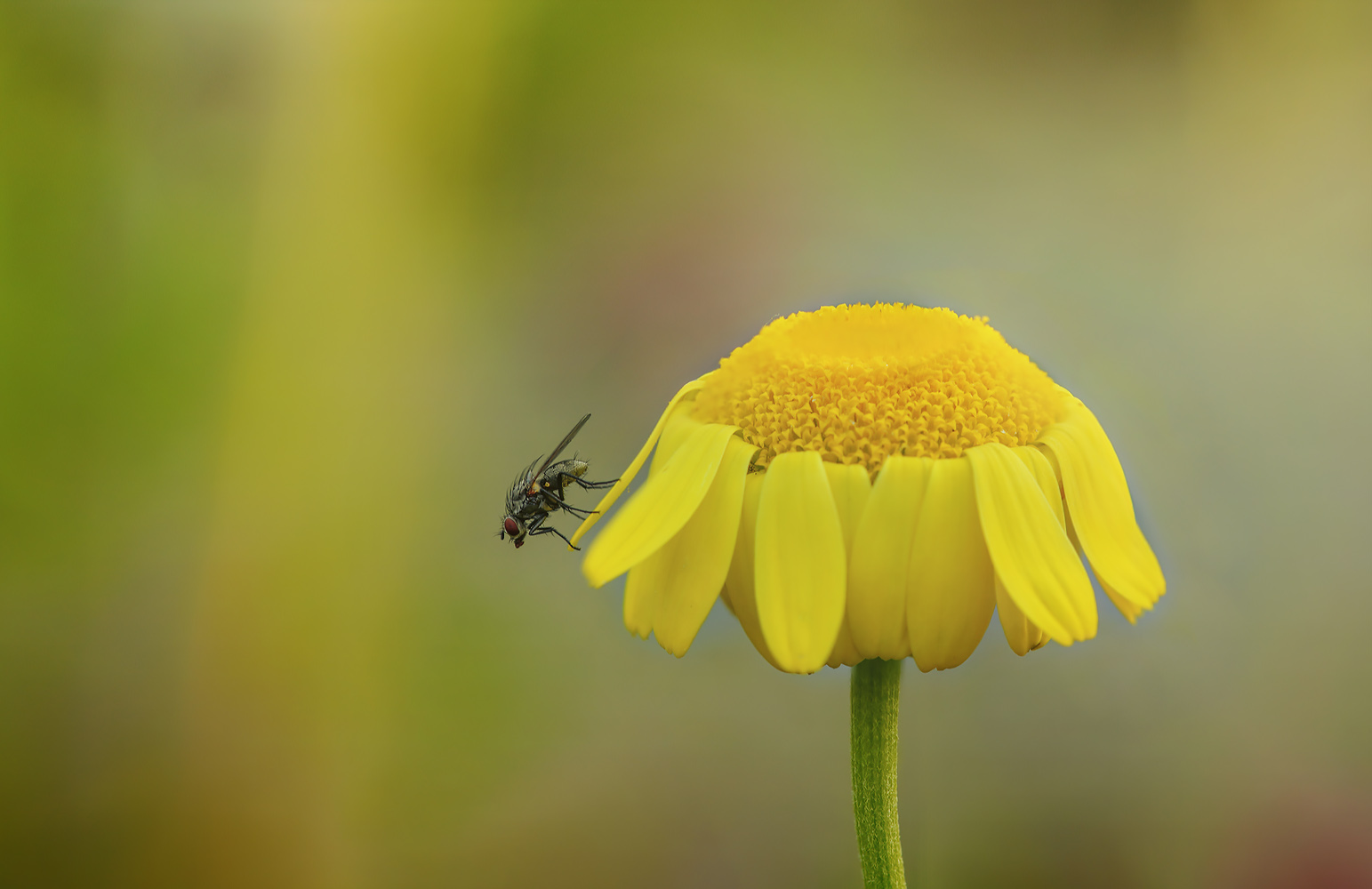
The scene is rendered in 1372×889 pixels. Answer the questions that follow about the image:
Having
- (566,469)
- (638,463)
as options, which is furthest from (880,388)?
(566,469)

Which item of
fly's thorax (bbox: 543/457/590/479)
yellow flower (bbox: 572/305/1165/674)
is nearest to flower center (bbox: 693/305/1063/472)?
yellow flower (bbox: 572/305/1165/674)

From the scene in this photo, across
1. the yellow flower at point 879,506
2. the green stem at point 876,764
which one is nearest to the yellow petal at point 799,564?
the yellow flower at point 879,506

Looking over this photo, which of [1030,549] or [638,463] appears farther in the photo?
[638,463]

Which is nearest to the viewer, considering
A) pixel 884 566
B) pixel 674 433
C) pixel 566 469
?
pixel 884 566

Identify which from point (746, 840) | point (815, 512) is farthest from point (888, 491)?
point (746, 840)

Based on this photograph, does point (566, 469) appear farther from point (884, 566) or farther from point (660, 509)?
point (884, 566)

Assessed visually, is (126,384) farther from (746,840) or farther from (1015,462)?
(1015,462)
